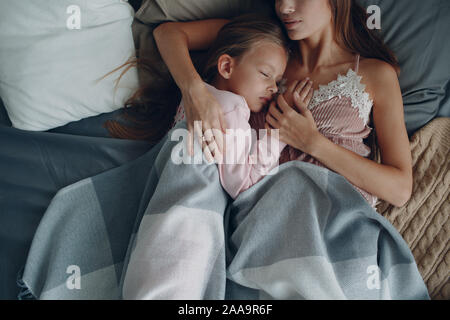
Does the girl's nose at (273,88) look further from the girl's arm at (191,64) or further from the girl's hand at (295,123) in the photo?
the girl's arm at (191,64)

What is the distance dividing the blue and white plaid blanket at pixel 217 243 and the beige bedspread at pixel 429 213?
108 mm

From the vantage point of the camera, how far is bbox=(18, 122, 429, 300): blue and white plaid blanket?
820 mm

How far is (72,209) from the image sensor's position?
3.25 feet

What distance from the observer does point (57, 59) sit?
1.08 meters

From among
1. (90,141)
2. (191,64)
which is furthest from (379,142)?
(90,141)

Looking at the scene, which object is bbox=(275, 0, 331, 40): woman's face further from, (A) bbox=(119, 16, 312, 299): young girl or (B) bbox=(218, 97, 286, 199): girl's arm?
(B) bbox=(218, 97, 286, 199): girl's arm

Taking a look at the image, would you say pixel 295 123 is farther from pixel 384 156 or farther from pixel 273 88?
pixel 384 156

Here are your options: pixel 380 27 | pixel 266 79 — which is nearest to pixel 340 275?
pixel 266 79

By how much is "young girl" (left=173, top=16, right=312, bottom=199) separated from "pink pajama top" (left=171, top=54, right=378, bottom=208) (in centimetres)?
4

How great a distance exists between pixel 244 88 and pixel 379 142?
45cm

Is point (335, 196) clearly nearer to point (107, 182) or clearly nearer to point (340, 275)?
point (340, 275)

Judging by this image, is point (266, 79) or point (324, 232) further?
point (266, 79)
